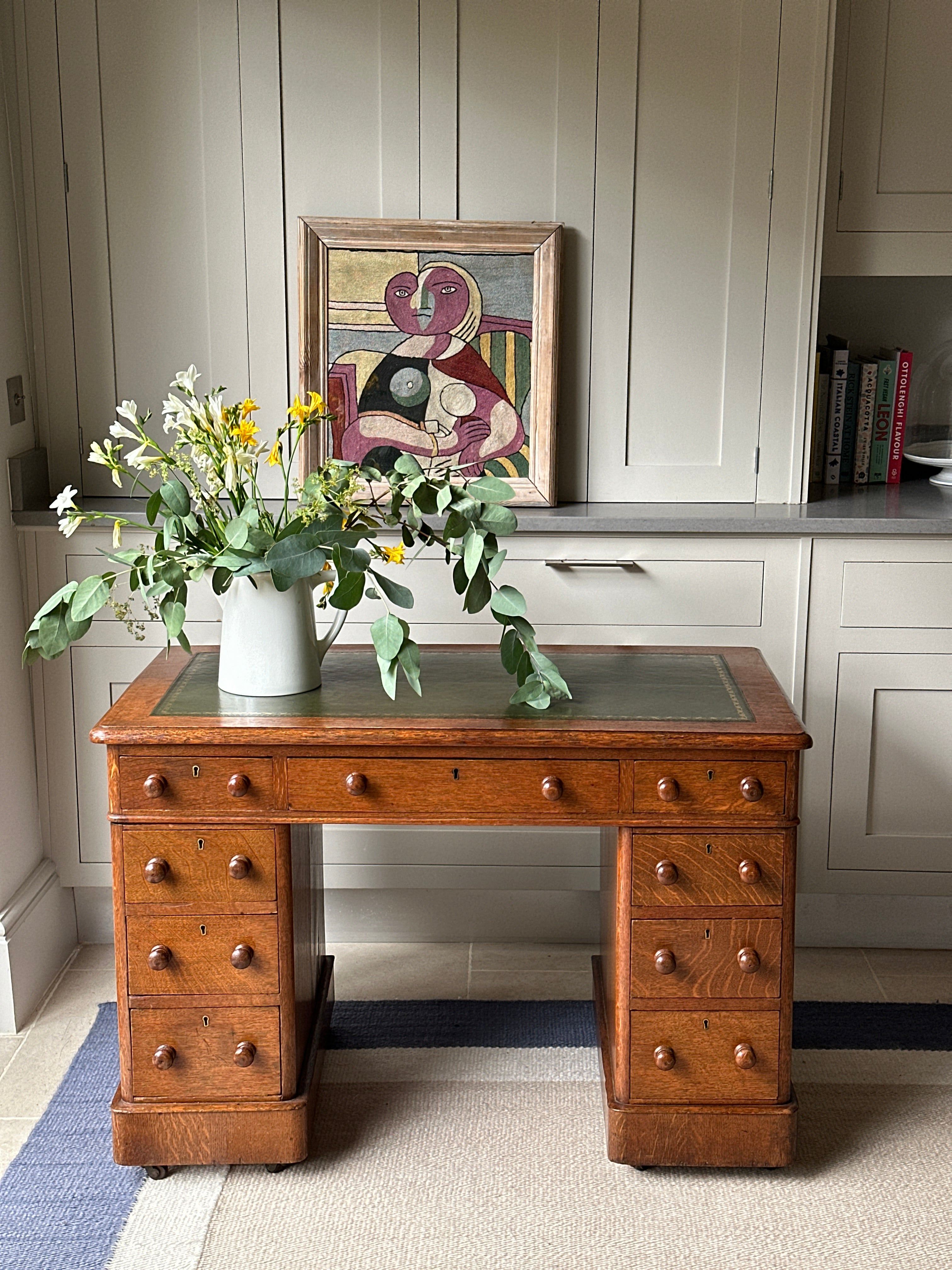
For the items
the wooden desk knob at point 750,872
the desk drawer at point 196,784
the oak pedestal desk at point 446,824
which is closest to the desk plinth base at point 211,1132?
the oak pedestal desk at point 446,824

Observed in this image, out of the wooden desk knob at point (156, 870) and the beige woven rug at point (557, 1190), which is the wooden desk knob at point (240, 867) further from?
the beige woven rug at point (557, 1190)

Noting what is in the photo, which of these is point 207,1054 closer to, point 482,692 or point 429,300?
point 482,692

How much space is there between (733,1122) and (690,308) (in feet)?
5.82

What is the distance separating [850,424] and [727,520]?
0.64 metres

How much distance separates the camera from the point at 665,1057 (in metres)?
2.19

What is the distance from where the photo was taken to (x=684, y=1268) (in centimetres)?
206

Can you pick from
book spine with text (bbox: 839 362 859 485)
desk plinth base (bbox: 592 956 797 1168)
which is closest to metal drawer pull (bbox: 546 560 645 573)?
book spine with text (bbox: 839 362 859 485)

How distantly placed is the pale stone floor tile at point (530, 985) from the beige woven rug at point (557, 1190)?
0.95 feet

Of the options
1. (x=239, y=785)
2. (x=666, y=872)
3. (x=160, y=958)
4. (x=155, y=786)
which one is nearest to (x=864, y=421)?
(x=666, y=872)

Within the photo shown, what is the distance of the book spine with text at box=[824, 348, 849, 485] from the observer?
317cm

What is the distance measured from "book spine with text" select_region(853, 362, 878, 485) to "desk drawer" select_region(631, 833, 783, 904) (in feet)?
4.74

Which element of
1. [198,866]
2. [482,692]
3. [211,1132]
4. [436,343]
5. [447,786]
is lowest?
[211,1132]

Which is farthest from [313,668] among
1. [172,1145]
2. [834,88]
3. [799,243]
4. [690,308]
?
[834,88]

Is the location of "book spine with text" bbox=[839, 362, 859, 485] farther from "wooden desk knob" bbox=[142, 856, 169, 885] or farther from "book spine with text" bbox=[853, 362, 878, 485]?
"wooden desk knob" bbox=[142, 856, 169, 885]
